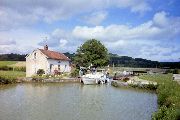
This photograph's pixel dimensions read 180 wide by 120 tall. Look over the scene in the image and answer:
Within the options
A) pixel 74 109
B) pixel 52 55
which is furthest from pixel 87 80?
pixel 74 109

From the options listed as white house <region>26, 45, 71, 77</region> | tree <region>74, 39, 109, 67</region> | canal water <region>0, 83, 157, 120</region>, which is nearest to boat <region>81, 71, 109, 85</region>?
white house <region>26, 45, 71, 77</region>

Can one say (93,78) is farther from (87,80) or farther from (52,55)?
(52,55)

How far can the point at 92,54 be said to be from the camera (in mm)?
89688

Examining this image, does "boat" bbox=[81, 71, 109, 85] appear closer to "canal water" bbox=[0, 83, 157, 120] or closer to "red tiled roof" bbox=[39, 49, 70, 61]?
"red tiled roof" bbox=[39, 49, 70, 61]

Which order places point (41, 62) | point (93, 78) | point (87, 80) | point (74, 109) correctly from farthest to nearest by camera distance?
point (41, 62) → point (93, 78) → point (87, 80) → point (74, 109)

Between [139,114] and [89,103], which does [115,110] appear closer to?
[139,114]

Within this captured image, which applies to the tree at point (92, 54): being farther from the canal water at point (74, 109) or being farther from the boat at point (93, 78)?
the canal water at point (74, 109)

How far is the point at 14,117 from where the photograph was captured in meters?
26.8

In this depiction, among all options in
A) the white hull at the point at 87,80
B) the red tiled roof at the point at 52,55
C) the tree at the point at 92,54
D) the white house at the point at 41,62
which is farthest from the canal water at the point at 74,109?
the tree at the point at 92,54

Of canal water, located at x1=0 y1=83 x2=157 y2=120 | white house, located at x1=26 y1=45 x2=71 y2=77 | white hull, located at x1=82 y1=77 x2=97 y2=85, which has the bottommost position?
canal water, located at x1=0 y1=83 x2=157 y2=120

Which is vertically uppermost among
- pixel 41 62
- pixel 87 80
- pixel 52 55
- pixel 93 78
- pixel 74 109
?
pixel 52 55

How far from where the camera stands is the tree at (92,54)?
89.0 metres

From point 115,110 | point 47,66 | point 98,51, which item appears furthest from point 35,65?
point 115,110

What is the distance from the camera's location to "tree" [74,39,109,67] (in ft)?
292
